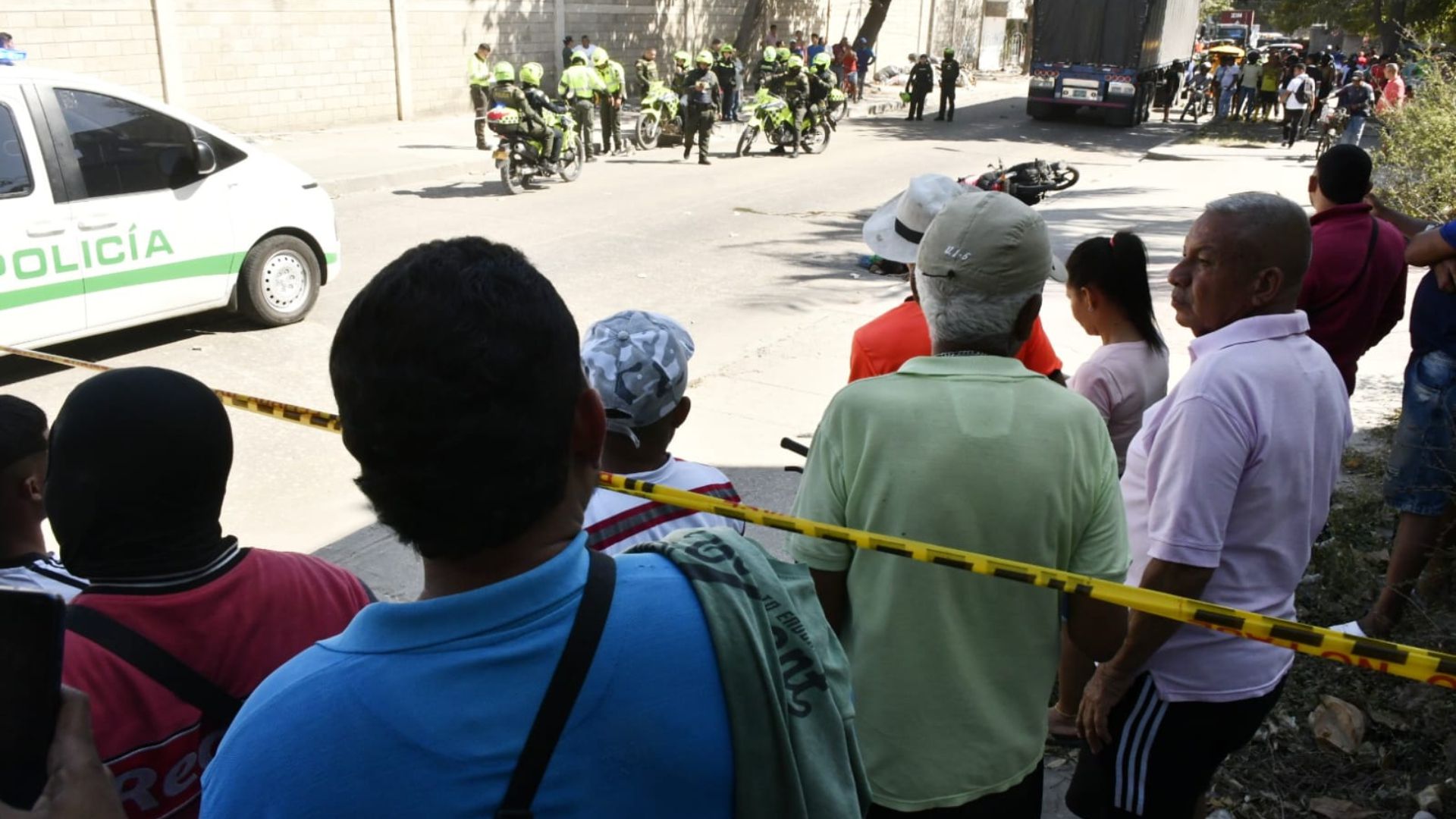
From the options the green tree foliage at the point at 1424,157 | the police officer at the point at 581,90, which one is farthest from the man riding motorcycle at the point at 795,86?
the green tree foliage at the point at 1424,157

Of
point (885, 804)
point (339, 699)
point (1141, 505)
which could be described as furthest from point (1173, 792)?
point (339, 699)

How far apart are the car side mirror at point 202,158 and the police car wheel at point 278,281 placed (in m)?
0.73

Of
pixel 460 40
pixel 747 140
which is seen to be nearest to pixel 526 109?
pixel 747 140

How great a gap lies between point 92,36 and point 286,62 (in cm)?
338

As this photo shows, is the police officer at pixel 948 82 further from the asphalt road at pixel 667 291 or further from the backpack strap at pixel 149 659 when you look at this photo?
the backpack strap at pixel 149 659

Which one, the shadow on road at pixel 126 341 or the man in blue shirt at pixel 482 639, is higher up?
the man in blue shirt at pixel 482 639

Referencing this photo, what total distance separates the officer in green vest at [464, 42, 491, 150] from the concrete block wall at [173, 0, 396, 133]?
6.73 feet

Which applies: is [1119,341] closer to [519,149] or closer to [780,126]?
[519,149]

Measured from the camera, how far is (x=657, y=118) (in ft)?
62.0

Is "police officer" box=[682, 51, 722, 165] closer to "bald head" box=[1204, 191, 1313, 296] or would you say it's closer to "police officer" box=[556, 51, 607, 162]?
"police officer" box=[556, 51, 607, 162]

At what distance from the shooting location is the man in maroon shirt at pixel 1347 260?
399 cm

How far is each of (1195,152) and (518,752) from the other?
22.1 metres

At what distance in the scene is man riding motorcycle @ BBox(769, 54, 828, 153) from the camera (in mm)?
18641

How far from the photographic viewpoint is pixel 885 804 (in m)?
2.15
